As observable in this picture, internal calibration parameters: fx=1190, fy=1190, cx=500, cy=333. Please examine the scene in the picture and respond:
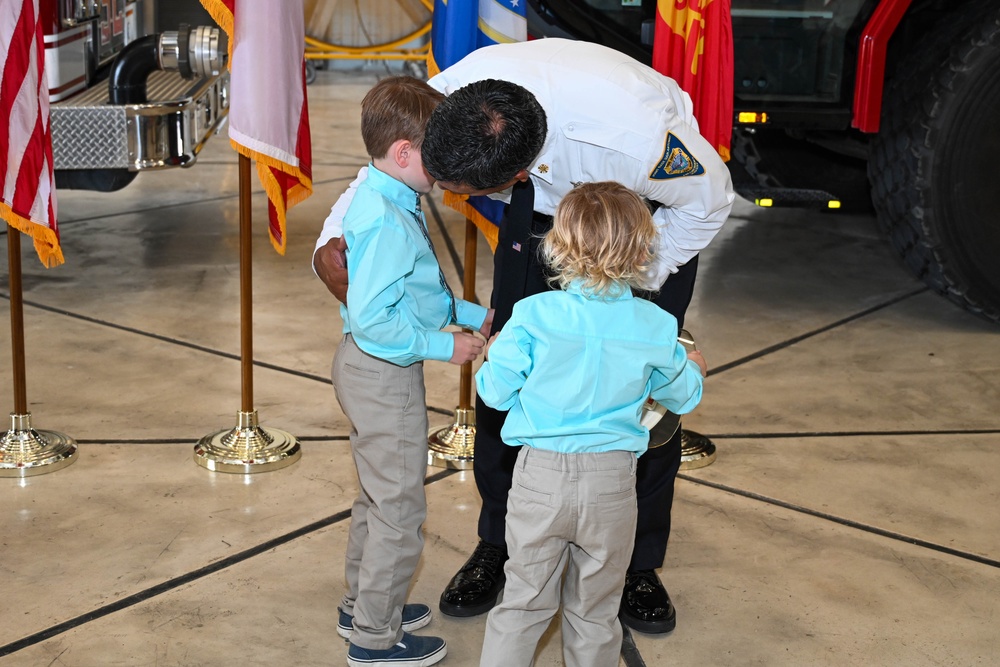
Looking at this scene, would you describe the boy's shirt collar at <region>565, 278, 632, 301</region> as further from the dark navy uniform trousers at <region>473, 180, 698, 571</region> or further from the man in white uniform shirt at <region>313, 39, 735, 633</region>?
the dark navy uniform trousers at <region>473, 180, 698, 571</region>

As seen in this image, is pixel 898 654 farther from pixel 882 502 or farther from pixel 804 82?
pixel 804 82

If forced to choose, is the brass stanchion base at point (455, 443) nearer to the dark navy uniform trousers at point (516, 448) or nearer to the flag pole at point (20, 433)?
the dark navy uniform trousers at point (516, 448)

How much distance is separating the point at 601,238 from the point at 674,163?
1.55ft

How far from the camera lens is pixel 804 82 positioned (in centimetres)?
466

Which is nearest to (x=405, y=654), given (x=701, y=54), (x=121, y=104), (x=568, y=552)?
(x=568, y=552)

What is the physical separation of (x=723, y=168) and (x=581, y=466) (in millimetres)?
774

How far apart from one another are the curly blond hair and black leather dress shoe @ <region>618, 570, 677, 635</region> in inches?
37.7

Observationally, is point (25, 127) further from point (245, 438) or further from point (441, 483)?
point (441, 483)

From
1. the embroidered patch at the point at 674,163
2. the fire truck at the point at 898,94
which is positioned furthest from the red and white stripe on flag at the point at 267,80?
the fire truck at the point at 898,94

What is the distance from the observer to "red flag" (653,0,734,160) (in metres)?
3.22

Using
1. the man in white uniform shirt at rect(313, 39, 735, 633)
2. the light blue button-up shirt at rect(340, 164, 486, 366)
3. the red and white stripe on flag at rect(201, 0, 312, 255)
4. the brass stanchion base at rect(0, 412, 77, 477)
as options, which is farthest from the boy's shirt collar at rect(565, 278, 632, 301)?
the brass stanchion base at rect(0, 412, 77, 477)

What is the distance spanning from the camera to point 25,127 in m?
3.21

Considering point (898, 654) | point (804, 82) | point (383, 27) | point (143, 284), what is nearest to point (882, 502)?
point (898, 654)

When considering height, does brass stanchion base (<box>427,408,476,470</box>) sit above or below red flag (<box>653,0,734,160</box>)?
below
